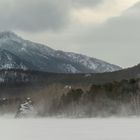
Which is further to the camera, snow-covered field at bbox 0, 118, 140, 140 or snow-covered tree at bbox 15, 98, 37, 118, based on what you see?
snow-covered tree at bbox 15, 98, 37, 118

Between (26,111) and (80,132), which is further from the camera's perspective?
(26,111)

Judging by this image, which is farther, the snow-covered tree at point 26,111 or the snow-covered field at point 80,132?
the snow-covered tree at point 26,111

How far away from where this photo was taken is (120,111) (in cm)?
13275

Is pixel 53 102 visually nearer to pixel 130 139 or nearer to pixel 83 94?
pixel 83 94

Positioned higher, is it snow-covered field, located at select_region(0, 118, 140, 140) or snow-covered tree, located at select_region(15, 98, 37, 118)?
snow-covered tree, located at select_region(15, 98, 37, 118)

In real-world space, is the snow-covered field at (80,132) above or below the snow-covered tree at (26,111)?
below

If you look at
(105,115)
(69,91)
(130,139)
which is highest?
(69,91)

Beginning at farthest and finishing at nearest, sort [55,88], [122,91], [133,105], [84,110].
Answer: [55,88] → [84,110] → [122,91] → [133,105]

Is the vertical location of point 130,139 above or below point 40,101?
below

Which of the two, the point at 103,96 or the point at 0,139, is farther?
the point at 103,96

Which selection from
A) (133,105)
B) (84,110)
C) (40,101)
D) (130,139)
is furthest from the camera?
(40,101)

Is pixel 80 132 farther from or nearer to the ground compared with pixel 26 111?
nearer to the ground

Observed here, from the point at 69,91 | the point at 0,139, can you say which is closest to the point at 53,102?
the point at 69,91

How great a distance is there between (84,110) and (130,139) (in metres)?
103
